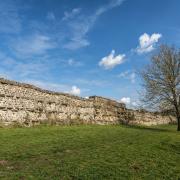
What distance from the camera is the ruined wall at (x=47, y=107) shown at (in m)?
18.7

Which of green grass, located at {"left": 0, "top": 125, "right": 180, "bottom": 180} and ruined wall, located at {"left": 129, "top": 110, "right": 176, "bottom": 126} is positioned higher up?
ruined wall, located at {"left": 129, "top": 110, "right": 176, "bottom": 126}

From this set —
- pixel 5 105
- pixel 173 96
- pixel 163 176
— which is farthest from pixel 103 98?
pixel 163 176

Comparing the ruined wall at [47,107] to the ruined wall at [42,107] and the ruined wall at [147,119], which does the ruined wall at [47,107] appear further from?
the ruined wall at [147,119]

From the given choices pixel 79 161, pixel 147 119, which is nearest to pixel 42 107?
pixel 79 161

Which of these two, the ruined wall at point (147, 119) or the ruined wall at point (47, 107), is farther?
the ruined wall at point (147, 119)

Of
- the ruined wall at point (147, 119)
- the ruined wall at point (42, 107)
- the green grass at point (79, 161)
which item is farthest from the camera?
the ruined wall at point (147, 119)

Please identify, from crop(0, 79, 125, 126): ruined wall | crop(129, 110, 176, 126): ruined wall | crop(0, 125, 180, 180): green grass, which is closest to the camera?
crop(0, 125, 180, 180): green grass

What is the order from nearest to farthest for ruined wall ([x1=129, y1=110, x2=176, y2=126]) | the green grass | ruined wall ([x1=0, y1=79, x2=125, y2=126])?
the green grass < ruined wall ([x1=0, y1=79, x2=125, y2=126]) < ruined wall ([x1=129, y1=110, x2=176, y2=126])

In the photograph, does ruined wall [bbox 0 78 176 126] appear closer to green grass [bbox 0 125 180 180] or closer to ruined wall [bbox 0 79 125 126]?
ruined wall [bbox 0 79 125 126]

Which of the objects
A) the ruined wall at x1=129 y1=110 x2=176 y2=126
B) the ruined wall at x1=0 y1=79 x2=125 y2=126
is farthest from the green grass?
the ruined wall at x1=129 y1=110 x2=176 y2=126

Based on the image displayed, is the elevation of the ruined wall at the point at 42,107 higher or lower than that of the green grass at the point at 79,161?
higher

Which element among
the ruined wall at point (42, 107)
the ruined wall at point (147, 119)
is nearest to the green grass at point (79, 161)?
the ruined wall at point (42, 107)

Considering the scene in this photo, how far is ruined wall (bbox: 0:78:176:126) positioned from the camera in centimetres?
1866

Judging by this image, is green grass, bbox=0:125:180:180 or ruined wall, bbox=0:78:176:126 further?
ruined wall, bbox=0:78:176:126
